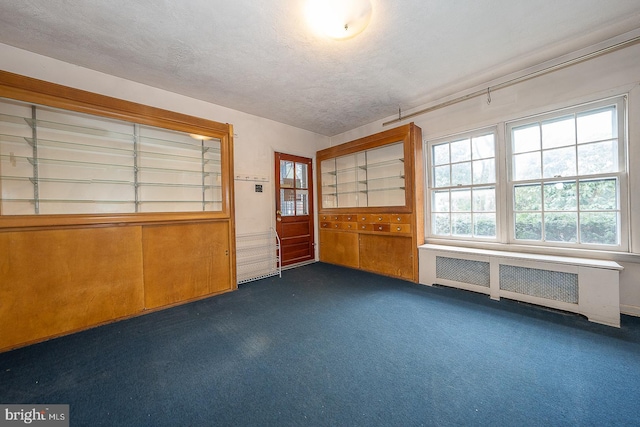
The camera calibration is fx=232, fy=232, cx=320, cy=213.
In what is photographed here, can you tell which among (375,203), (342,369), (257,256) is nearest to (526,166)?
(375,203)

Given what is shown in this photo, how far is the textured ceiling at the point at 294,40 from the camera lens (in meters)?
1.81

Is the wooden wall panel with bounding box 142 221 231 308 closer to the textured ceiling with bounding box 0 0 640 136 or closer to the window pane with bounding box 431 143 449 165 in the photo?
the textured ceiling with bounding box 0 0 640 136

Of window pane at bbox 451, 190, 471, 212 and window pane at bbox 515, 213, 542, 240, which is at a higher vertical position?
window pane at bbox 451, 190, 471, 212

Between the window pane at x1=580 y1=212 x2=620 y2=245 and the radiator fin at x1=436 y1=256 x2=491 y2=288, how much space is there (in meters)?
0.95

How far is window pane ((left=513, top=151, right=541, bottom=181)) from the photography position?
8.84 ft

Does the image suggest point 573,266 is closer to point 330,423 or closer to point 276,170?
point 330,423

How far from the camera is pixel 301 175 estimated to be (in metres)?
4.63

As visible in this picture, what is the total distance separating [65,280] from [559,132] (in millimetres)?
5252

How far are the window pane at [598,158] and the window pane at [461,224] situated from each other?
1.18 metres

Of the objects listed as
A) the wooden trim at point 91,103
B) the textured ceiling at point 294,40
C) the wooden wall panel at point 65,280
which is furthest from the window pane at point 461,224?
the wooden wall panel at point 65,280

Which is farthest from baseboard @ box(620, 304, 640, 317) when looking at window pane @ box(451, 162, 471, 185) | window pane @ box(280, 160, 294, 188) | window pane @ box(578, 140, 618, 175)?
Answer: window pane @ box(280, 160, 294, 188)

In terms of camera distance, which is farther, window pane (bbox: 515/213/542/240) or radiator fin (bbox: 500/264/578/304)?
window pane (bbox: 515/213/542/240)

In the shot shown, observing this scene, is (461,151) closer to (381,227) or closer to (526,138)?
(526,138)

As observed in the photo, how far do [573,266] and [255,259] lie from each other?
3851 mm
